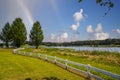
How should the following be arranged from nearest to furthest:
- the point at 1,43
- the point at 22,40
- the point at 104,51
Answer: the point at 104,51 → the point at 22,40 → the point at 1,43

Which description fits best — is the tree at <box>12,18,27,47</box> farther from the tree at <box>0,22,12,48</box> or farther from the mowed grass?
the mowed grass

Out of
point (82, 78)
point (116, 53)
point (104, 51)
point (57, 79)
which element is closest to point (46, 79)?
point (57, 79)

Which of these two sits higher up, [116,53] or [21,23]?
[21,23]

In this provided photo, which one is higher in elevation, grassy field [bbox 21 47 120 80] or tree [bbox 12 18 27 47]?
tree [bbox 12 18 27 47]

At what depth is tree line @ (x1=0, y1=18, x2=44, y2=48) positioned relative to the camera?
82.9 meters

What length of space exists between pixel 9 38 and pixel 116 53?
6386 cm

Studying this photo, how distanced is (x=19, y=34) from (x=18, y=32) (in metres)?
1.09

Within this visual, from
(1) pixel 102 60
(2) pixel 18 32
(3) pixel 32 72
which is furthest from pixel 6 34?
(3) pixel 32 72

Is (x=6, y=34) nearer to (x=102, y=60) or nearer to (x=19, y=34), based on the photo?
(x=19, y=34)

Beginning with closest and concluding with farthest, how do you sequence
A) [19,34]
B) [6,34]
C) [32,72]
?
[32,72], [19,34], [6,34]

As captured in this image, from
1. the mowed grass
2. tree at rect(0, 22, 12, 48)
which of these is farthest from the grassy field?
tree at rect(0, 22, 12, 48)

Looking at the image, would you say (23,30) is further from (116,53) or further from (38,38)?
(116,53)

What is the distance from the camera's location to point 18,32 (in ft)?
273

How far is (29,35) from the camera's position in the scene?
88688 mm
